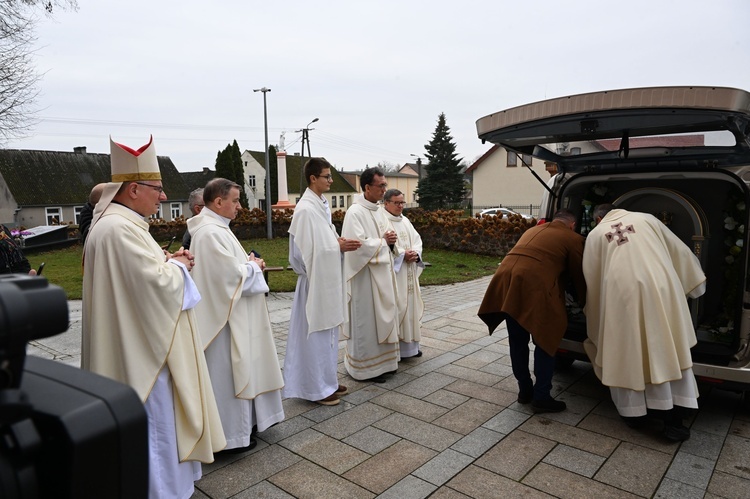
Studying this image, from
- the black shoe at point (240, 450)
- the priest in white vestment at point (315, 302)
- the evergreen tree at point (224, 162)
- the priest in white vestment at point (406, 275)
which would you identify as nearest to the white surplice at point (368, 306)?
the priest in white vestment at point (406, 275)

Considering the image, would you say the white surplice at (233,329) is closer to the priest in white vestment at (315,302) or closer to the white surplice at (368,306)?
the priest in white vestment at (315,302)

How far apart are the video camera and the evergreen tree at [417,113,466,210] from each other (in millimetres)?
43136

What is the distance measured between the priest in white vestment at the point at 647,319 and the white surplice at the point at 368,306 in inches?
80.3

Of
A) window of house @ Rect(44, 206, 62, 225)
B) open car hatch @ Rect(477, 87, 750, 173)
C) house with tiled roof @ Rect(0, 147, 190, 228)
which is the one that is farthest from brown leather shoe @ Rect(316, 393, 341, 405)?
window of house @ Rect(44, 206, 62, 225)

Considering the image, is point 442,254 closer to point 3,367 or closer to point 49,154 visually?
point 3,367

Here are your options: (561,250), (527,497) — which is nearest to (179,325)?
(527,497)

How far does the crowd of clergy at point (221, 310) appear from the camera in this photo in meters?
2.80

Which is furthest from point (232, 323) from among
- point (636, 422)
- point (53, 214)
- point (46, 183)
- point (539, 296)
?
point (46, 183)

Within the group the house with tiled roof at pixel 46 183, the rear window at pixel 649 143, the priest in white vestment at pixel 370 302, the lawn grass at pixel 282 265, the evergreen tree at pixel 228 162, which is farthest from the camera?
the evergreen tree at pixel 228 162

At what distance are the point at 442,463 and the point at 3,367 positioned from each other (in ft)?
10.2

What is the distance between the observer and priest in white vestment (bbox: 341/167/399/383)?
17.3 ft

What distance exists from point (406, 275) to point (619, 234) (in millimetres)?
2398

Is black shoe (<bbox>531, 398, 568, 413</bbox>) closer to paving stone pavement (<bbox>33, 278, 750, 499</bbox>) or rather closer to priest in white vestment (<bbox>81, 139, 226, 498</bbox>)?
paving stone pavement (<bbox>33, 278, 750, 499</bbox>)

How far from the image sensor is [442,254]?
677 inches
